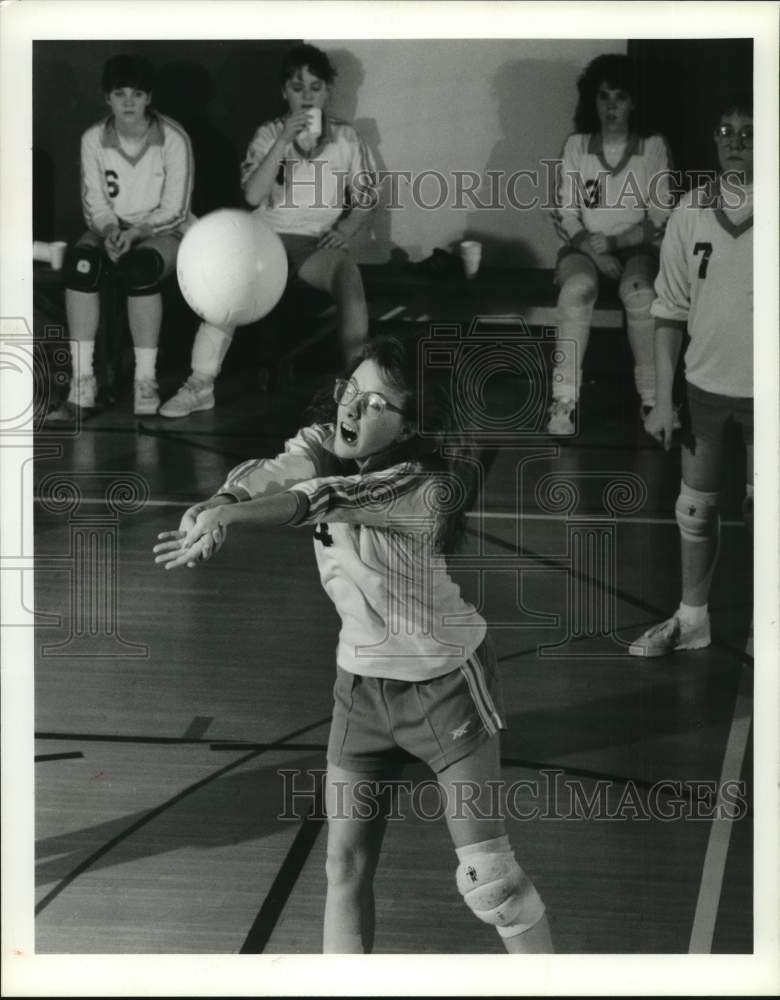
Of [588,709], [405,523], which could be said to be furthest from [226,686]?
[588,709]

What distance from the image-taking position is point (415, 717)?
2883 millimetres

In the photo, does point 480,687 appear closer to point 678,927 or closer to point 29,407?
point 678,927

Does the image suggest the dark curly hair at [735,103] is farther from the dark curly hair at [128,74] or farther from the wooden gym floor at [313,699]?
the dark curly hair at [128,74]

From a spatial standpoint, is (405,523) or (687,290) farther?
(687,290)

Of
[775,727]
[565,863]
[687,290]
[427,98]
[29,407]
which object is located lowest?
[565,863]

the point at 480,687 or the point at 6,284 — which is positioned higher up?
the point at 6,284

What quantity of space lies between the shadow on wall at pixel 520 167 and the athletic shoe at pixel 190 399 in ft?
2.10

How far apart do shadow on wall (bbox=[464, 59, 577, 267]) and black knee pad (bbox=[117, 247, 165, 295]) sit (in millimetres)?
655

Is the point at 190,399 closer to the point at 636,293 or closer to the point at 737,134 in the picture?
the point at 636,293

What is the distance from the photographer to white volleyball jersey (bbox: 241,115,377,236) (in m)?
3.12

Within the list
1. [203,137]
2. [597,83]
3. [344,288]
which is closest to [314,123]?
[203,137]

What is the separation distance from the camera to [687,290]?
125 inches

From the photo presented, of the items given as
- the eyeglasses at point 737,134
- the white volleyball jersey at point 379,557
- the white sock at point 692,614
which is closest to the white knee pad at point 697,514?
the white sock at point 692,614

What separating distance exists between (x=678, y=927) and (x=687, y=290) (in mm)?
1313
